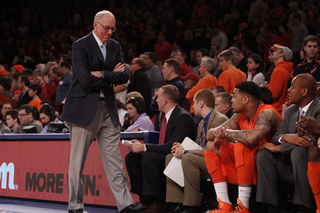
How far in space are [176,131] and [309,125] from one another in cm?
167

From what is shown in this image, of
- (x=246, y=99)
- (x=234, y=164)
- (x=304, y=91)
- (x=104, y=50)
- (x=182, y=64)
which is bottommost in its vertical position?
(x=234, y=164)

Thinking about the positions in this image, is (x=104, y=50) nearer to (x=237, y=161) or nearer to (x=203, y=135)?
(x=203, y=135)

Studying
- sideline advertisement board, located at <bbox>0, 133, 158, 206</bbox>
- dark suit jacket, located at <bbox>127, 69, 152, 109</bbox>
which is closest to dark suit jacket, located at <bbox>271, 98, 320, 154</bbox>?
sideline advertisement board, located at <bbox>0, 133, 158, 206</bbox>

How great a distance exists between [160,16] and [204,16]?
180 centimetres

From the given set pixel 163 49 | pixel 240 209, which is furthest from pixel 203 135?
pixel 163 49

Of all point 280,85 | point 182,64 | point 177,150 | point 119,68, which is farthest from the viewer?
point 182,64

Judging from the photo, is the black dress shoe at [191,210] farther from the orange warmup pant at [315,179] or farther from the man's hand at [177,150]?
the orange warmup pant at [315,179]

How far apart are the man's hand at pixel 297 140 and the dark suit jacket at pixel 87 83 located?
1.67 m

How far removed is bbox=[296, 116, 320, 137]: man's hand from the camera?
3.16 m

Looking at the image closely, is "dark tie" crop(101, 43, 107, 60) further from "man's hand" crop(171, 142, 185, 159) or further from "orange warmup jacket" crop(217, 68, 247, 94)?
"orange warmup jacket" crop(217, 68, 247, 94)

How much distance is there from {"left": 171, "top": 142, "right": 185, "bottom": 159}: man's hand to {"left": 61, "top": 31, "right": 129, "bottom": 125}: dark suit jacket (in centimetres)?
75

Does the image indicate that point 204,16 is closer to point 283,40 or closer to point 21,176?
point 283,40

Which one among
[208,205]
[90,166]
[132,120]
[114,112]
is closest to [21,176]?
[90,166]

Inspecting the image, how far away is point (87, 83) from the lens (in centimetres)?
368
